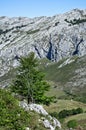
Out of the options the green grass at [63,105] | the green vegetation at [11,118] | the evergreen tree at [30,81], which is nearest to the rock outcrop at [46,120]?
the green vegetation at [11,118]

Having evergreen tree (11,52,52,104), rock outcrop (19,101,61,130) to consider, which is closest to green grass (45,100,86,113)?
evergreen tree (11,52,52,104)

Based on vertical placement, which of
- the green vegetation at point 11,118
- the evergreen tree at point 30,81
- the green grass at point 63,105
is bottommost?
the green grass at point 63,105

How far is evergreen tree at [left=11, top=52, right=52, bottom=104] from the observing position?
6012 cm

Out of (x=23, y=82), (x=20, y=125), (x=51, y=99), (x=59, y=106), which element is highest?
(x=20, y=125)

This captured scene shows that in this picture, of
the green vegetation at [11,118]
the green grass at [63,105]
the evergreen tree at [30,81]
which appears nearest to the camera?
the green vegetation at [11,118]

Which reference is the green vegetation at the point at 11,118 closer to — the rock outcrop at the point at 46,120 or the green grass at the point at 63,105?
the rock outcrop at the point at 46,120

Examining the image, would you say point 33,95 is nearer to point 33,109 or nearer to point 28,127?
point 33,109

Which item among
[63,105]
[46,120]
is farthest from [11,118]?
[63,105]

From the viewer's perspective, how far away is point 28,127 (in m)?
33.3

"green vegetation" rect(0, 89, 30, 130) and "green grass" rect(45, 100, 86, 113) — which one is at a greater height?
"green vegetation" rect(0, 89, 30, 130)

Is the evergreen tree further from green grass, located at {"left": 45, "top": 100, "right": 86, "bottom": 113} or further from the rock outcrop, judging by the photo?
green grass, located at {"left": 45, "top": 100, "right": 86, "bottom": 113}

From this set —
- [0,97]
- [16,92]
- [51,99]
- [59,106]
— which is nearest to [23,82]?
[16,92]

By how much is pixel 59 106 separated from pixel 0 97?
8067 cm

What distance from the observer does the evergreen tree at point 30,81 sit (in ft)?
197
